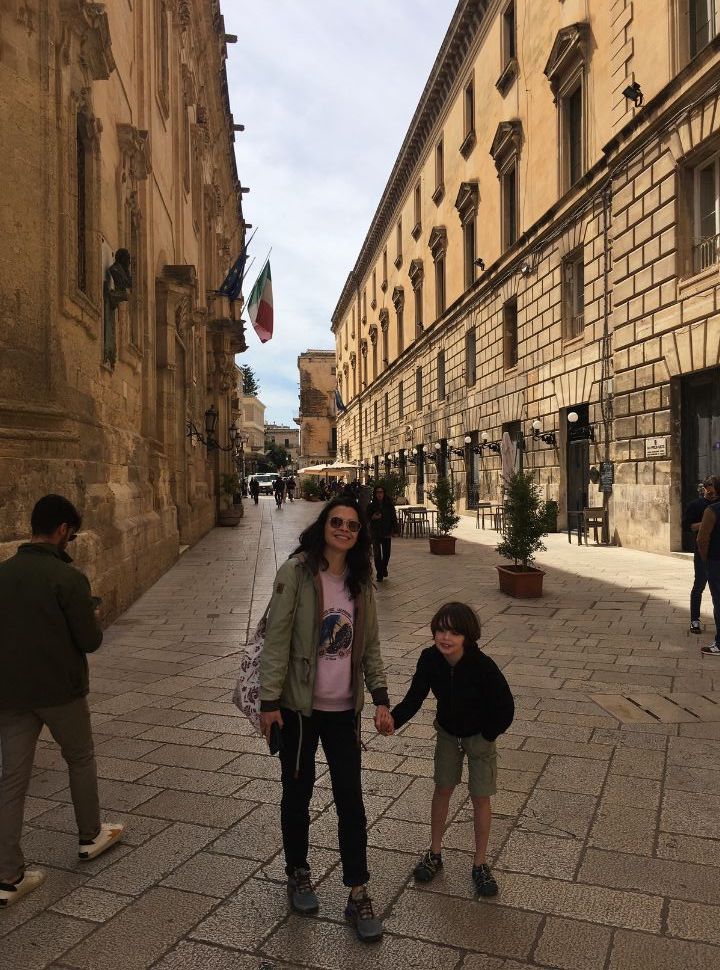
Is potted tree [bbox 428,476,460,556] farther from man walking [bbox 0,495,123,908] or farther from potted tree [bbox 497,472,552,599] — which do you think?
man walking [bbox 0,495,123,908]

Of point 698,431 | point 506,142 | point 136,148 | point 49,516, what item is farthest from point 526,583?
point 506,142

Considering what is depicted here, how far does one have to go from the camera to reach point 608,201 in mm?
16266

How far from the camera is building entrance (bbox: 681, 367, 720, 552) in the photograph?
516 inches

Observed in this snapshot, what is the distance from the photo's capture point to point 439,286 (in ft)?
107

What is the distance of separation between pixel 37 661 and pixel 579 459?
16890mm

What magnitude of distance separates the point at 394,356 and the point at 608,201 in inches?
1057

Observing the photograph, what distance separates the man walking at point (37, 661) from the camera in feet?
9.68

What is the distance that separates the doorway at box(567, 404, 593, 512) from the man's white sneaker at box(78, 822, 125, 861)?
15311mm

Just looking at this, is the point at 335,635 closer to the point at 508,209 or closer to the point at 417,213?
the point at 508,209

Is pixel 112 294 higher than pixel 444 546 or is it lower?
higher

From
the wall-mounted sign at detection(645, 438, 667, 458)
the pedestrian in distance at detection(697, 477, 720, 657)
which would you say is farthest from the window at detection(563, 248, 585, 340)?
the pedestrian in distance at detection(697, 477, 720, 657)

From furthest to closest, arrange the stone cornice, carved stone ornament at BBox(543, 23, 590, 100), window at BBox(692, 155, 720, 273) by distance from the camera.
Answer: the stone cornice < carved stone ornament at BBox(543, 23, 590, 100) < window at BBox(692, 155, 720, 273)

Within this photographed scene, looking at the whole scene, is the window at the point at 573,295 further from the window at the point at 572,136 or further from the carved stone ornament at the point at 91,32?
the carved stone ornament at the point at 91,32

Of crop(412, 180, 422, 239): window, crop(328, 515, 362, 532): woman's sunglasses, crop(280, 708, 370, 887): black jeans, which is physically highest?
crop(412, 180, 422, 239): window
